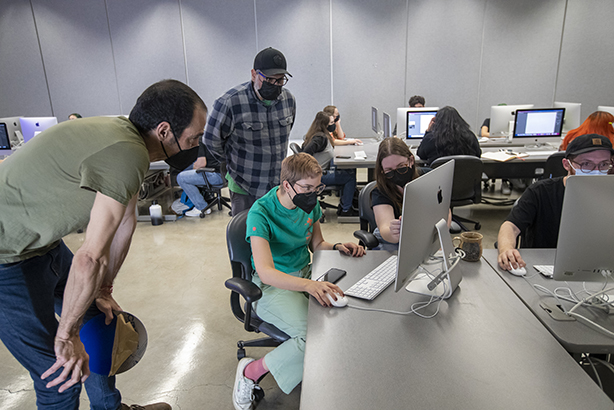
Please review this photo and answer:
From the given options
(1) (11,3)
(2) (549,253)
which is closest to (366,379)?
(2) (549,253)

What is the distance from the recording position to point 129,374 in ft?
7.18

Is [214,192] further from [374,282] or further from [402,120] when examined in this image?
[374,282]

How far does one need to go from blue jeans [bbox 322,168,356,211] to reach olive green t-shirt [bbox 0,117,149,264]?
3363mm

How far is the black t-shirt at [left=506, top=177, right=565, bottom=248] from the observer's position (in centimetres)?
203

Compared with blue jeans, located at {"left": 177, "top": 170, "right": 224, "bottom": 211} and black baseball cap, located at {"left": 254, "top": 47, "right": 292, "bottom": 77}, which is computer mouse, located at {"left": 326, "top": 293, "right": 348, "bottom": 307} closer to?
black baseball cap, located at {"left": 254, "top": 47, "right": 292, "bottom": 77}

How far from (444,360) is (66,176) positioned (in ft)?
3.91

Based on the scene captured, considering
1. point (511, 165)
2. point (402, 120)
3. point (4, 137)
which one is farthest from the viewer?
point (4, 137)

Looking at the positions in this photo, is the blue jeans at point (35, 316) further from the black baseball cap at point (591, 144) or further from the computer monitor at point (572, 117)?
the computer monitor at point (572, 117)

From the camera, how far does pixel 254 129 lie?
279cm

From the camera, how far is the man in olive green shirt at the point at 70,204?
3.76 feet

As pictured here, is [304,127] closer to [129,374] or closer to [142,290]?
[142,290]

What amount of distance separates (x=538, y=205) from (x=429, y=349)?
121 cm

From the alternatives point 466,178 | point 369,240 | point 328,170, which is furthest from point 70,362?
point 328,170

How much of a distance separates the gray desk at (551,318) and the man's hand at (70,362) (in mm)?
1451
